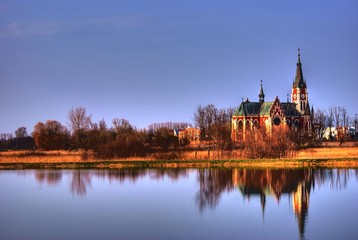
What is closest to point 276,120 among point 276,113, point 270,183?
point 276,113

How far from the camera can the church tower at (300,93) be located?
13612cm

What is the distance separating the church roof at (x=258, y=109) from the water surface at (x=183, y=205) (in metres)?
83.5

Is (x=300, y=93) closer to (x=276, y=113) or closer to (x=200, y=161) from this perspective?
(x=276, y=113)

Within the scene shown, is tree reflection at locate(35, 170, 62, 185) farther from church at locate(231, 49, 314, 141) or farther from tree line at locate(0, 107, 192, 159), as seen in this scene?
church at locate(231, 49, 314, 141)

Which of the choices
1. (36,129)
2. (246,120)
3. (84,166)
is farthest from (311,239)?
(246,120)

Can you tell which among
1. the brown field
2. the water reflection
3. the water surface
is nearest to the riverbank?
the brown field

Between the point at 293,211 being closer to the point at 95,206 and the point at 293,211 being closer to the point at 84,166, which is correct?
the point at 95,206

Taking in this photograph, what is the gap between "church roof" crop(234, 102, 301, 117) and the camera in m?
130

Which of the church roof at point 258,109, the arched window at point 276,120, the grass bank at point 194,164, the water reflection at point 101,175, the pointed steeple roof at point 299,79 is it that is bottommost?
the water reflection at point 101,175

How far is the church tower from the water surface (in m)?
91.1

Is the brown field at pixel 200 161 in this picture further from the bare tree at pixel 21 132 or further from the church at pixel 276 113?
the bare tree at pixel 21 132

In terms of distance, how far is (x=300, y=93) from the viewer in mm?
139125

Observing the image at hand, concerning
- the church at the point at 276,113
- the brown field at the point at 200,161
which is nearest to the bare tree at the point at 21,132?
the church at the point at 276,113

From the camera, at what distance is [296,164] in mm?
50531
